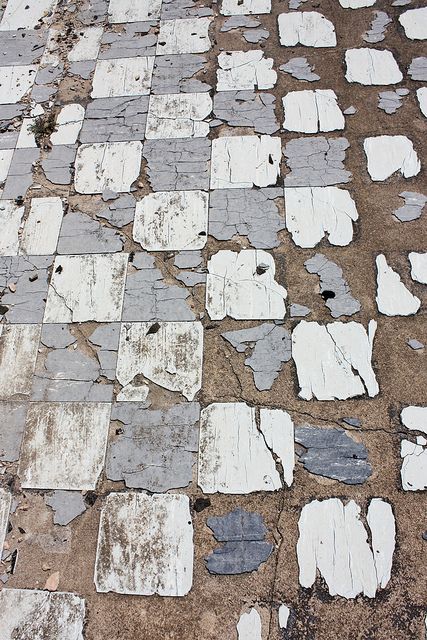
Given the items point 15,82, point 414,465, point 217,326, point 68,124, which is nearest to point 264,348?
point 217,326

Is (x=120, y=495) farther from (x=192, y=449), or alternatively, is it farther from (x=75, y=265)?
(x=75, y=265)

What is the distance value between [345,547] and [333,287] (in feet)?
3.68

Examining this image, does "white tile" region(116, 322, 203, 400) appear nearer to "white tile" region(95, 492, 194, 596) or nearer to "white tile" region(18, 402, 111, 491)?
"white tile" region(18, 402, 111, 491)

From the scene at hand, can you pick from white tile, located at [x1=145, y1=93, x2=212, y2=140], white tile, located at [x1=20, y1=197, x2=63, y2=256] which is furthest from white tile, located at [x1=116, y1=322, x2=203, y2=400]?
white tile, located at [x1=145, y1=93, x2=212, y2=140]

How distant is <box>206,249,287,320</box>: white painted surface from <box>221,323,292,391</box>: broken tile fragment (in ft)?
0.23

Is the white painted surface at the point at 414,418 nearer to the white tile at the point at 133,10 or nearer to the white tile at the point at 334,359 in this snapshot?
the white tile at the point at 334,359

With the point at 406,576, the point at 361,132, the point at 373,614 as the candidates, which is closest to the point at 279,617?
the point at 373,614

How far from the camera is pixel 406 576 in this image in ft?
6.31

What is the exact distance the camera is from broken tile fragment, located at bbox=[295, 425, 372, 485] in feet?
6.87

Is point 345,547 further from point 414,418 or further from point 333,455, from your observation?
point 414,418

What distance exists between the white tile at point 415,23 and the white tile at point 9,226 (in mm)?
2585

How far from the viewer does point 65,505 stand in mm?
2113

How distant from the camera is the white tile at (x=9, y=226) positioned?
271cm

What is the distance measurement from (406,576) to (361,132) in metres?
2.20
